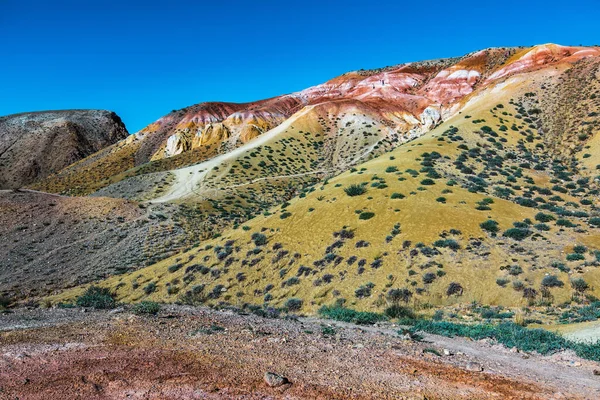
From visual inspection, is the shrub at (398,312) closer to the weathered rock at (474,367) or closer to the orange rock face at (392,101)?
the weathered rock at (474,367)

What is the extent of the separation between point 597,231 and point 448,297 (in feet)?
47.4

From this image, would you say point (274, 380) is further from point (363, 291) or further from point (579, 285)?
point (579, 285)

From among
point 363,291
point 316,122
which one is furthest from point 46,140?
point 363,291

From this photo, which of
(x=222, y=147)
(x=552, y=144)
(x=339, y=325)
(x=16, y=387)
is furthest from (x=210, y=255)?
(x=222, y=147)

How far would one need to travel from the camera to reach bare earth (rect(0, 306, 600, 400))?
9.36 metres

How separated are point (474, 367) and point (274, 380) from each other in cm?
621

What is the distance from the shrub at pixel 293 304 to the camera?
2483cm

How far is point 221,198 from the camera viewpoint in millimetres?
61906

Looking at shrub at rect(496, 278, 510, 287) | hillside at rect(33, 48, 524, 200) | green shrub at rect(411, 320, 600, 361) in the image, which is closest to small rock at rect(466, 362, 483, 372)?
green shrub at rect(411, 320, 600, 361)

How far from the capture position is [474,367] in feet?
39.6

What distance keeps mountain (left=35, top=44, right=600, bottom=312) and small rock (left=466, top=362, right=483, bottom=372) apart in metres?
10.6

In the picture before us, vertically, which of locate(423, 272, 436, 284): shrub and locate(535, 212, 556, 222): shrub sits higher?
locate(535, 212, 556, 222): shrub

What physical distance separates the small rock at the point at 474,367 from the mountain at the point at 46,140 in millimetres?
146368

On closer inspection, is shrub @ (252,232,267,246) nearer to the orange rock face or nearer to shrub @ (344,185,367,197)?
shrub @ (344,185,367,197)
